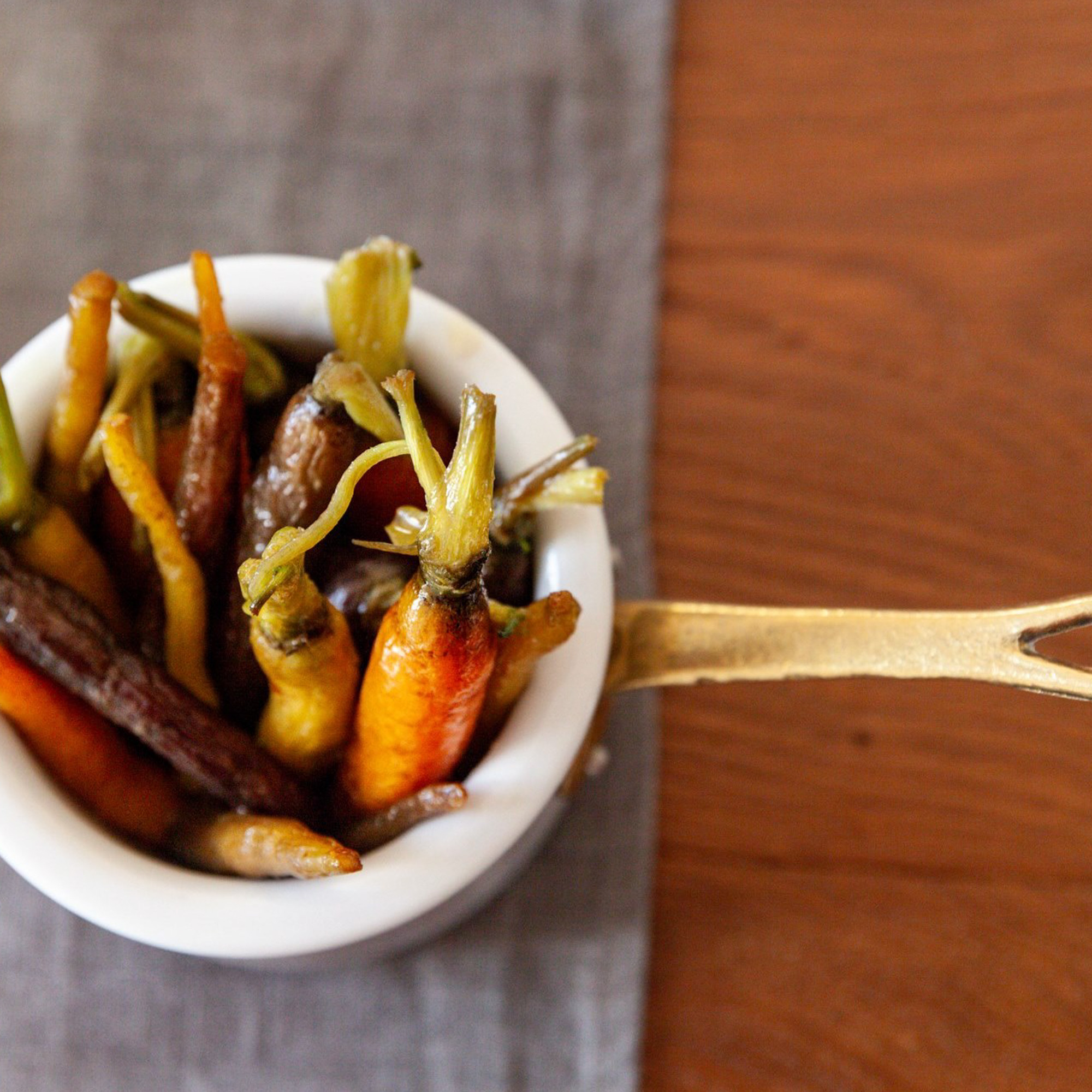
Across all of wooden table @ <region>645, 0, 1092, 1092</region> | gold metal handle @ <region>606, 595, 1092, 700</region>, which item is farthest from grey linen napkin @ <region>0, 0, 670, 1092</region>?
gold metal handle @ <region>606, 595, 1092, 700</region>

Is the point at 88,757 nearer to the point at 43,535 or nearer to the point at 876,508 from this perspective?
the point at 43,535

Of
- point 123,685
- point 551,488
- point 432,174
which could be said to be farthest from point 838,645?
point 432,174

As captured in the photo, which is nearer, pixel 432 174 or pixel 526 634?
pixel 526 634

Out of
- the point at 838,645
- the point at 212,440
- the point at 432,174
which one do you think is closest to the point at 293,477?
the point at 212,440

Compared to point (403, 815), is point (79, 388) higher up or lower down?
higher up

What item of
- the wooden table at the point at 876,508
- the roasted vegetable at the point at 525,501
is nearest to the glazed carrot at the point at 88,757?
the roasted vegetable at the point at 525,501

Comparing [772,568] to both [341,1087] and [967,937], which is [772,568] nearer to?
[967,937]

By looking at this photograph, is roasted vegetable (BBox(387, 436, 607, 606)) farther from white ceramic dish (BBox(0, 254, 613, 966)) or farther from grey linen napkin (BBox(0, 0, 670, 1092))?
grey linen napkin (BBox(0, 0, 670, 1092))
